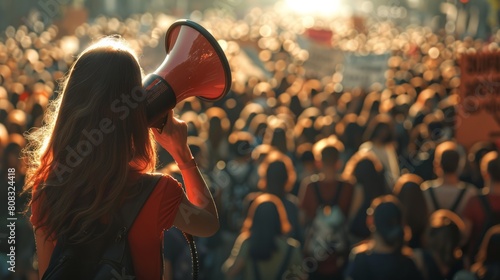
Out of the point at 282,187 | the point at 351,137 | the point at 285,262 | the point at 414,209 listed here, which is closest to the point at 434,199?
the point at 414,209

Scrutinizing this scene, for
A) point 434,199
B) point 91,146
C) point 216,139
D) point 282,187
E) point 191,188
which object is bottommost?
point 216,139

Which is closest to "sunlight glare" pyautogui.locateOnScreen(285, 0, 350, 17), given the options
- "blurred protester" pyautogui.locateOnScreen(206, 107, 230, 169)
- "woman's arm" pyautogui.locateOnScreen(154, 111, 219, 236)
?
"blurred protester" pyautogui.locateOnScreen(206, 107, 230, 169)

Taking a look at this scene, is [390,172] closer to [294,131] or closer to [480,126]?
[480,126]

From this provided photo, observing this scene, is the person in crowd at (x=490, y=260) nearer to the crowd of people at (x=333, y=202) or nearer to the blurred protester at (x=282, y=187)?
the crowd of people at (x=333, y=202)

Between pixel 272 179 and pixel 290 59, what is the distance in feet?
64.5

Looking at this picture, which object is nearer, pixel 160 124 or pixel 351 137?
pixel 160 124

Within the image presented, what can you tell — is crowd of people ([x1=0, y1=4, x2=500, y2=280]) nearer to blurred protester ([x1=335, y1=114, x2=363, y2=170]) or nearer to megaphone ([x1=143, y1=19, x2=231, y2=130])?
blurred protester ([x1=335, y1=114, x2=363, y2=170])

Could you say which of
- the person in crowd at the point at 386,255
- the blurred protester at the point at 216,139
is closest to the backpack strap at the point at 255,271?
the person in crowd at the point at 386,255

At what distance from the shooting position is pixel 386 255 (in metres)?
5.01

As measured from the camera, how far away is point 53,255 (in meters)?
2.94

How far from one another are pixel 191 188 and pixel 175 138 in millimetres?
164

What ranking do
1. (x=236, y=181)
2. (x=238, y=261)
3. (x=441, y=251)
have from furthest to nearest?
(x=236, y=181) → (x=238, y=261) → (x=441, y=251)

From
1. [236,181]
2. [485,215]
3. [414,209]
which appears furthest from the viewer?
[236,181]

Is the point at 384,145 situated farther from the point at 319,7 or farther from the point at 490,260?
the point at 319,7
